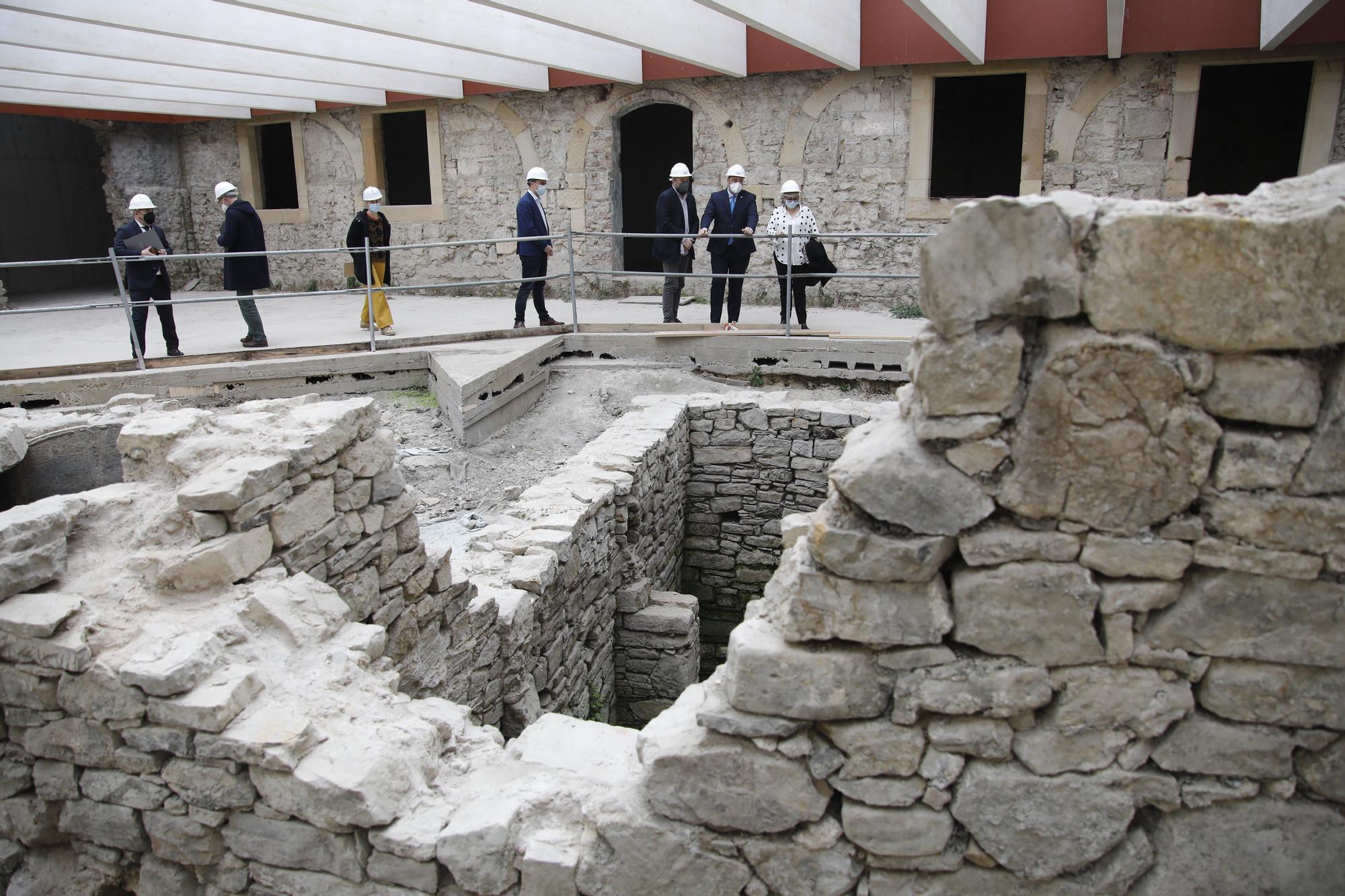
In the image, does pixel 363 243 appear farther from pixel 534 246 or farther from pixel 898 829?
pixel 898 829

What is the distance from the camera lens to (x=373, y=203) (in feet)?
33.1

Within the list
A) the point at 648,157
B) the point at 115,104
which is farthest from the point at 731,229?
the point at 115,104

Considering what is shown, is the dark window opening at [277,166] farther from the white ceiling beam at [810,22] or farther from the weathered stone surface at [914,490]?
the weathered stone surface at [914,490]

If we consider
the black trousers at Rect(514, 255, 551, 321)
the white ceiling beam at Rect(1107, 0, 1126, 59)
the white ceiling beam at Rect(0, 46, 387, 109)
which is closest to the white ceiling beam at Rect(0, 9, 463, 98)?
the white ceiling beam at Rect(0, 46, 387, 109)

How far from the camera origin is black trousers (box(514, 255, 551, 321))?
10.1m

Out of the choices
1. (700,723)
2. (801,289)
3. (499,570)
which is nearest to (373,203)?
(801,289)

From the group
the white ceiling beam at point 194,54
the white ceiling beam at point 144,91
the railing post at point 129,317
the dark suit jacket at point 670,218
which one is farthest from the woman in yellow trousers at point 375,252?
the white ceiling beam at point 144,91

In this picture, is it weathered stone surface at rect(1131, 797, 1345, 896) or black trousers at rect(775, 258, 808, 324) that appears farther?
black trousers at rect(775, 258, 808, 324)

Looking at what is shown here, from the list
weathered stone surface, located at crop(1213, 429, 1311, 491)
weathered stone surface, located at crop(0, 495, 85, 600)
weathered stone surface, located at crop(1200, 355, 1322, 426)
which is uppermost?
weathered stone surface, located at crop(1200, 355, 1322, 426)

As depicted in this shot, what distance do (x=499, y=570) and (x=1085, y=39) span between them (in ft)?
29.0

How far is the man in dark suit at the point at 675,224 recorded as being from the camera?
32.9 ft

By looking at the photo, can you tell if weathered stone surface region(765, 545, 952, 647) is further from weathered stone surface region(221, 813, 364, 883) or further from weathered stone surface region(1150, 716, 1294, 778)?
weathered stone surface region(221, 813, 364, 883)

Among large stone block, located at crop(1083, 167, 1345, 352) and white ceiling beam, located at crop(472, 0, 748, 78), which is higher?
white ceiling beam, located at crop(472, 0, 748, 78)

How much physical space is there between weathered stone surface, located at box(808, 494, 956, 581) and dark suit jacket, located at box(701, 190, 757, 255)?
24.9 ft
